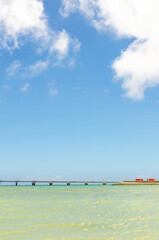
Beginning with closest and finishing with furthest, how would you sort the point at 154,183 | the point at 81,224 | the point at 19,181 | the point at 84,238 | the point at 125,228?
the point at 84,238 < the point at 125,228 < the point at 81,224 < the point at 154,183 < the point at 19,181

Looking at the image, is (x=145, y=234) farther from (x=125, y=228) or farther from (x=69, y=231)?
(x=69, y=231)

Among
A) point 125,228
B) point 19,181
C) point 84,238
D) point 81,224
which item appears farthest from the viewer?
point 19,181

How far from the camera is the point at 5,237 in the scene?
12.5m

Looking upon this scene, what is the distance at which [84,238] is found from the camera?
12305 millimetres

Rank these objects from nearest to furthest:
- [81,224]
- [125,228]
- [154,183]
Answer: [125,228] < [81,224] < [154,183]

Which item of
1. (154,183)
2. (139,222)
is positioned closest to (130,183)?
(154,183)

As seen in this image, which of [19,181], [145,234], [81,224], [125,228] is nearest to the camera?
[145,234]

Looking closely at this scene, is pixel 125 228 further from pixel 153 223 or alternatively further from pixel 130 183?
pixel 130 183

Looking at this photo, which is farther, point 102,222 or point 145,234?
point 102,222

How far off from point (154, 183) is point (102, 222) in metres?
147

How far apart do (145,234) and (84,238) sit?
3318 millimetres

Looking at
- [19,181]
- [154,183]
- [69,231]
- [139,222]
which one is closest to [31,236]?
[69,231]

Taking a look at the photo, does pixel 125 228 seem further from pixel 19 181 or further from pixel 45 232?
pixel 19 181

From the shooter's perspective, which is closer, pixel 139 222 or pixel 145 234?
pixel 145 234
